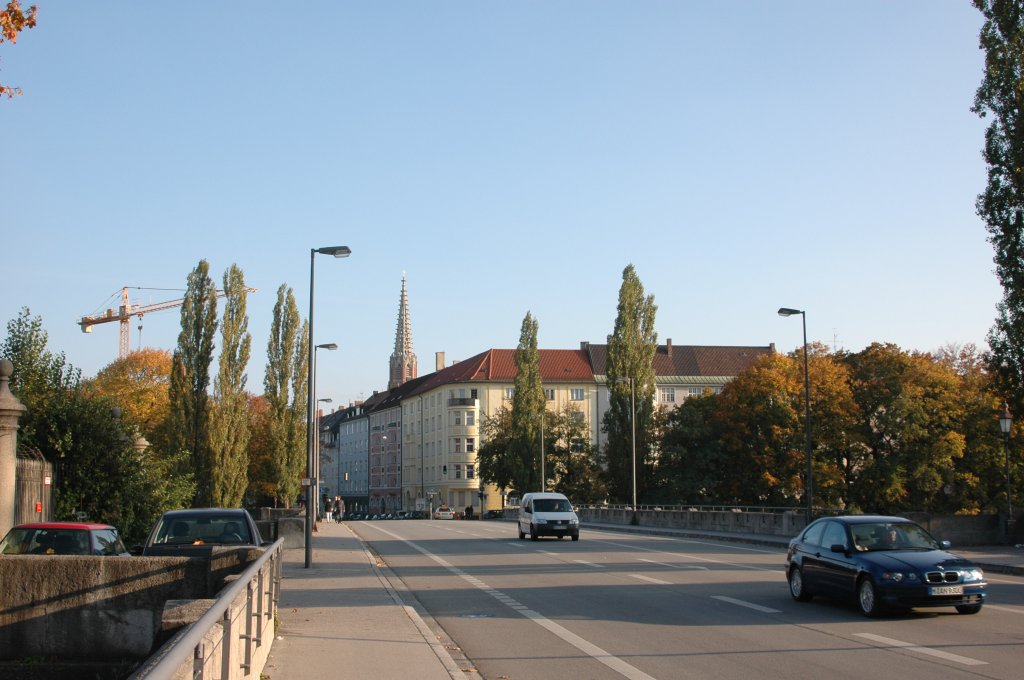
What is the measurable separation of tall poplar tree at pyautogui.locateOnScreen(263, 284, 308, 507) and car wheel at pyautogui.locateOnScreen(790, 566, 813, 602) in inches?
1964

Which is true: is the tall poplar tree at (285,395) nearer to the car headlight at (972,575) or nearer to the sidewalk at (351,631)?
the sidewalk at (351,631)

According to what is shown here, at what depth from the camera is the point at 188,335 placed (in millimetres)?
47938

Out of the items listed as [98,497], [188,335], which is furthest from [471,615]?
[188,335]

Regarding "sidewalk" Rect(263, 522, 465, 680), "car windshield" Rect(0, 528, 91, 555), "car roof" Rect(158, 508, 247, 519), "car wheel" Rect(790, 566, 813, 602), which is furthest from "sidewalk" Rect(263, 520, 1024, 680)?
"car wheel" Rect(790, 566, 813, 602)

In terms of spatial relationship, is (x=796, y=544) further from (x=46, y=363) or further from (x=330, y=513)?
(x=330, y=513)

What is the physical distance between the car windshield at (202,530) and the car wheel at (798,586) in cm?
872

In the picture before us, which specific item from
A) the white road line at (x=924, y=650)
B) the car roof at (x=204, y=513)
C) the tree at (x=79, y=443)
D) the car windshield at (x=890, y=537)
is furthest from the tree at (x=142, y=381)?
the white road line at (x=924, y=650)

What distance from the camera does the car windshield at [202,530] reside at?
1617 centimetres

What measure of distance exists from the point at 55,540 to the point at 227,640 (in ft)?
33.2

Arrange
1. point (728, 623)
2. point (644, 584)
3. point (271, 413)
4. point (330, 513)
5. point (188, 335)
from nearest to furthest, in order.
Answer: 1. point (728, 623)
2. point (644, 584)
3. point (188, 335)
4. point (271, 413)
5. point (330, 513)

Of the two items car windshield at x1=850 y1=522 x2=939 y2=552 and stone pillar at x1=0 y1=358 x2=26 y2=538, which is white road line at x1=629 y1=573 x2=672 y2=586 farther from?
stone pillar at x1=0 y1=358 x2=26 y2=538

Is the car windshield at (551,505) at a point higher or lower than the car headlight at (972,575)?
higher

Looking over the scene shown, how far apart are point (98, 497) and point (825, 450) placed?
50.9 metres

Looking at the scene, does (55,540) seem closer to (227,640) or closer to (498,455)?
(227,640)
